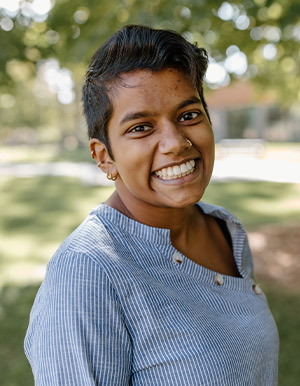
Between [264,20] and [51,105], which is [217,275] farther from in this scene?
[51,105]

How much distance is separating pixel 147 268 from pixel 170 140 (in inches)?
16.2

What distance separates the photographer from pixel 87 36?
5.02m

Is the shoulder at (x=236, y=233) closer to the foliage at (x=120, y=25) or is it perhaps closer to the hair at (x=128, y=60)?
the hair at (x=128, y=60)

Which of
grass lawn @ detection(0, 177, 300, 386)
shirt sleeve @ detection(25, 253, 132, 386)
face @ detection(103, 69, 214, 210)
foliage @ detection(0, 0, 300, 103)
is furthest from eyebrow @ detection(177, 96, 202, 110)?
grass lawn @ detection(0, 177, 300, 386)

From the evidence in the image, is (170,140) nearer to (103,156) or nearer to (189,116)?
(189,116)

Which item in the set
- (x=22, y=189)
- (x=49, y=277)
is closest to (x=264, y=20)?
(x=49, y=277)

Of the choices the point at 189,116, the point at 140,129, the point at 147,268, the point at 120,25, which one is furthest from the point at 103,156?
the point at 120,25

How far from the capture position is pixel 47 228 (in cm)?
1077

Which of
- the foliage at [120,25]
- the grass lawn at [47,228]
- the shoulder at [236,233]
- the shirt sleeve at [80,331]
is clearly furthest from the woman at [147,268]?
the grass lawn at [47,228]

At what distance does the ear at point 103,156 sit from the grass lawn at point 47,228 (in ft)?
10.8

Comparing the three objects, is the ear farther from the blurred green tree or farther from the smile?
the blurred green tree

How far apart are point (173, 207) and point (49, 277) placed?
1.65 feet

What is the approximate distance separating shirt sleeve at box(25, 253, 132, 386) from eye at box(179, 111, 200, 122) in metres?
0.57

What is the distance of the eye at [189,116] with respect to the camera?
1.54m
